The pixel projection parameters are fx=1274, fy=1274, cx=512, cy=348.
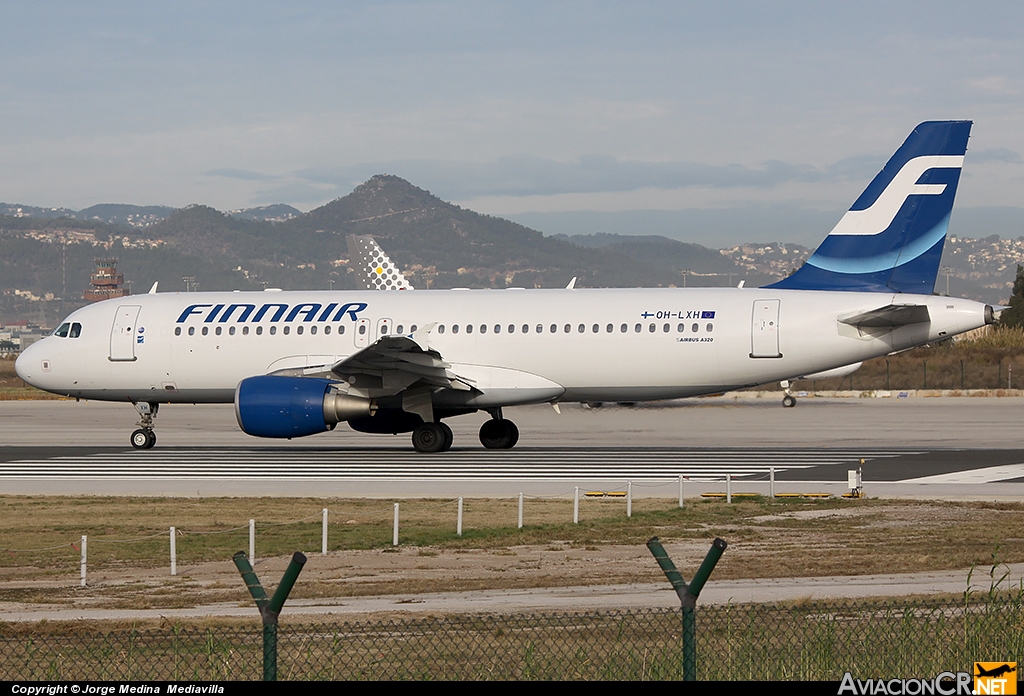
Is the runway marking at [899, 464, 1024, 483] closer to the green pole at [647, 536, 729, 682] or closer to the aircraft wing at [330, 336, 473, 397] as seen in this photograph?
the aircraft wing at [330, 336, 473, 397]

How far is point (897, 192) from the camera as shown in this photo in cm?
3166

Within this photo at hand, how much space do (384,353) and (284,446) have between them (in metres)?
8.36

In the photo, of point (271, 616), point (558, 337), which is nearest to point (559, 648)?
point (271, 616)

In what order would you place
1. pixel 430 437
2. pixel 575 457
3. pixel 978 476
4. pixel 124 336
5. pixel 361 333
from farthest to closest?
pixel 124 336, pixel 361 333, pixel 430 437, pixel 575 457, pixel 978 476

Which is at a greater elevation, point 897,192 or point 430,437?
point 897,192

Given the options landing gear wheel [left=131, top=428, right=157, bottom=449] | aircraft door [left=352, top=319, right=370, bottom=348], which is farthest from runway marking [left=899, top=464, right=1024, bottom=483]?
landing gear wheel [left=131, top=428, right=157, bottom=449]

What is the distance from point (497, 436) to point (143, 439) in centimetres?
996

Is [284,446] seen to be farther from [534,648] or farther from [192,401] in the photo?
[534,648]

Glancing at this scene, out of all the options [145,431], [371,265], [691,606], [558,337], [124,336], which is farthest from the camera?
[371,265]

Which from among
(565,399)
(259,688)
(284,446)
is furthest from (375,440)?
(259,688)

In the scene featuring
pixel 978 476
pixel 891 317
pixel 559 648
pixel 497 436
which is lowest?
pixel 497 436

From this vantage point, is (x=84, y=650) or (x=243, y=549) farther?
(x=243, y=549)

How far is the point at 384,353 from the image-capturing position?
3030cm

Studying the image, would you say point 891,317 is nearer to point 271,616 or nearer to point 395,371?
point 395,371
